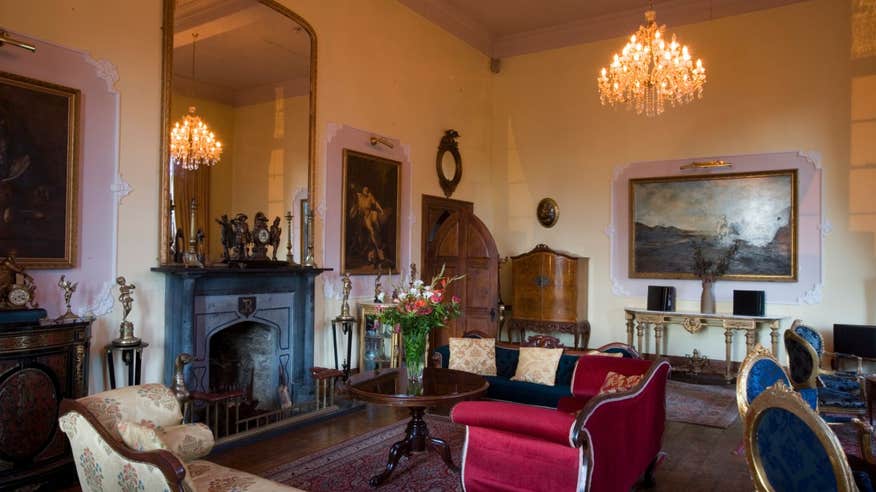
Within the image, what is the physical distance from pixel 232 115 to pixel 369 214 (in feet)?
7.10

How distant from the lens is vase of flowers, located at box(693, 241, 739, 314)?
7.87 m

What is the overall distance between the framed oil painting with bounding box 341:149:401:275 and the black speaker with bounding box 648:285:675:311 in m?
3.59

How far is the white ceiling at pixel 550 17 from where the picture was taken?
8.30 metres

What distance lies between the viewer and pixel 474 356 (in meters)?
5.62

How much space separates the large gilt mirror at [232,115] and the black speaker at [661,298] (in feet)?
16.2

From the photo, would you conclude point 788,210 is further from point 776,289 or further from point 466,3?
point 466,3

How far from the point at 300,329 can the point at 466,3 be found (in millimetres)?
5526

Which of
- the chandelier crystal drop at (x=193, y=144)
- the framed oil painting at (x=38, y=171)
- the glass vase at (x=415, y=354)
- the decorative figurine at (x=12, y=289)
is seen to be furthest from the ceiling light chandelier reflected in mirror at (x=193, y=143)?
the glass vase at (x=415, y=354)

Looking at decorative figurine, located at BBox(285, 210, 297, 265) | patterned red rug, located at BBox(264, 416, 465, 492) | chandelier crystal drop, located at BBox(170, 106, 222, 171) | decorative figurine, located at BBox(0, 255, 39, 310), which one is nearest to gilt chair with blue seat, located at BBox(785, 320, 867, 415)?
patterned red rug, located at BBox(264, 416, 465, 492)

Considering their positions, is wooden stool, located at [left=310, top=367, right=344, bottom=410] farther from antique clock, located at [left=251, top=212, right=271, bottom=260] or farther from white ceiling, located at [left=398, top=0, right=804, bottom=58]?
white ceiling, located at [left=398, top=0, right=804, bottom=58]

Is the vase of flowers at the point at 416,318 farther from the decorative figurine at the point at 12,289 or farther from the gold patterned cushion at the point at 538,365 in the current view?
the decorative figurine at the point at 12,289

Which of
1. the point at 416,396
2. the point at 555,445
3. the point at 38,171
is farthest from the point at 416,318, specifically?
the point at 38,171

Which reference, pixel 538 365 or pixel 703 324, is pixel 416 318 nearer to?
pixel 538 365

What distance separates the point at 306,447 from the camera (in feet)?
15.3
